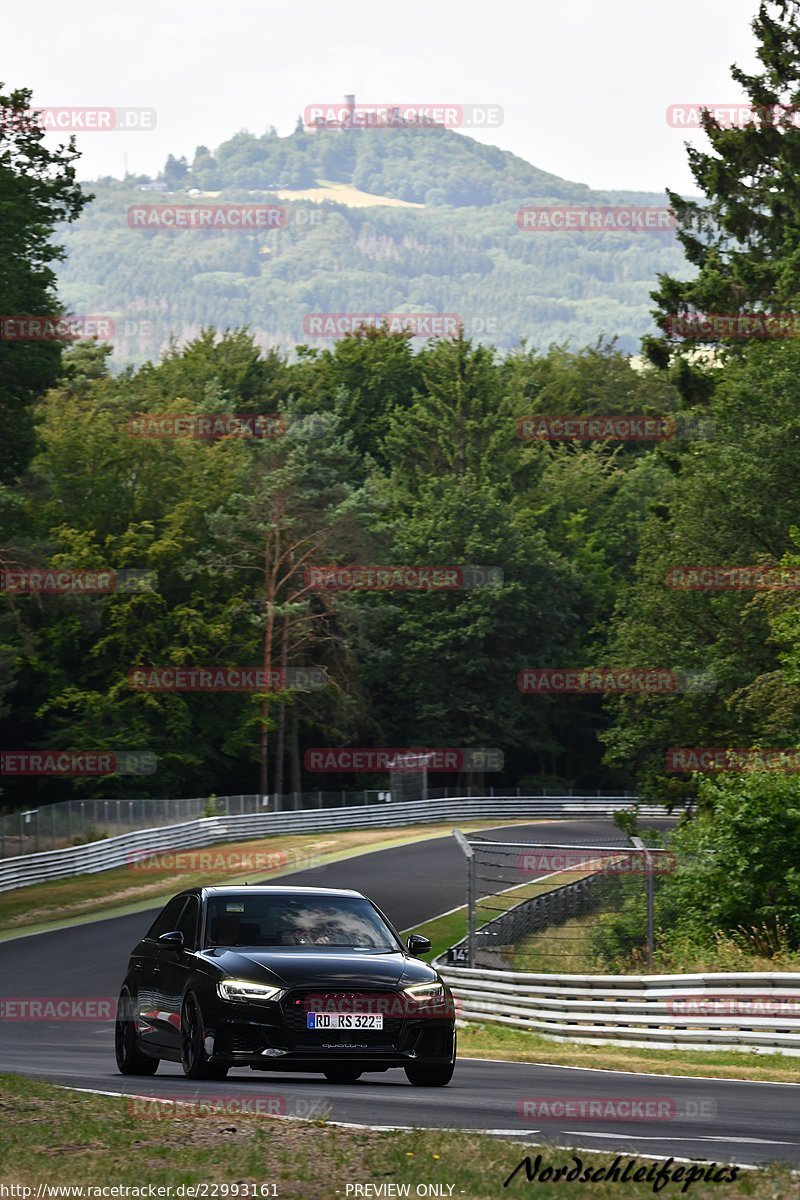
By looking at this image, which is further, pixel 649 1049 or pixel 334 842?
pixel 334 842

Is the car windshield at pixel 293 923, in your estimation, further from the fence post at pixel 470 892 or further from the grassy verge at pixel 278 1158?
the fence post at pixel 470 892

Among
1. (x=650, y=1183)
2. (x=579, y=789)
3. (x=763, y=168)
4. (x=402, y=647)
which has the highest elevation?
(x=763, y=168)

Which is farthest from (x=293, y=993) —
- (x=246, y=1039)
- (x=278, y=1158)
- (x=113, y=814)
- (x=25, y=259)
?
(x=113, y=814)

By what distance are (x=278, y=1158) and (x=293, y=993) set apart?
4.25 meters

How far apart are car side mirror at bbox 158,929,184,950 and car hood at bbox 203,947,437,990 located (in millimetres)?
508

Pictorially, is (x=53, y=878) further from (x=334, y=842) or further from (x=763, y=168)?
(x=763, y=168)

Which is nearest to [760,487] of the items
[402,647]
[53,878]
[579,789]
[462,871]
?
[462,871]

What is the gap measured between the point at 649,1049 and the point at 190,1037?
340 inches

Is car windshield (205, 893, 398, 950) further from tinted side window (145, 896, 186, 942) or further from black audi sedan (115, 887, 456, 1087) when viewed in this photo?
tinted side window (145, 896, 186, 942)

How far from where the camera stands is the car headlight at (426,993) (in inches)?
522

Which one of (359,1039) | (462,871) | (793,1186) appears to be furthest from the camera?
(462,871)

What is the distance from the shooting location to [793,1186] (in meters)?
7.88

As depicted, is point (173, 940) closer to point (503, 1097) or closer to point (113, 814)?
point (503, 1097)

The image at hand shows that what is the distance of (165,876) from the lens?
52688mm
